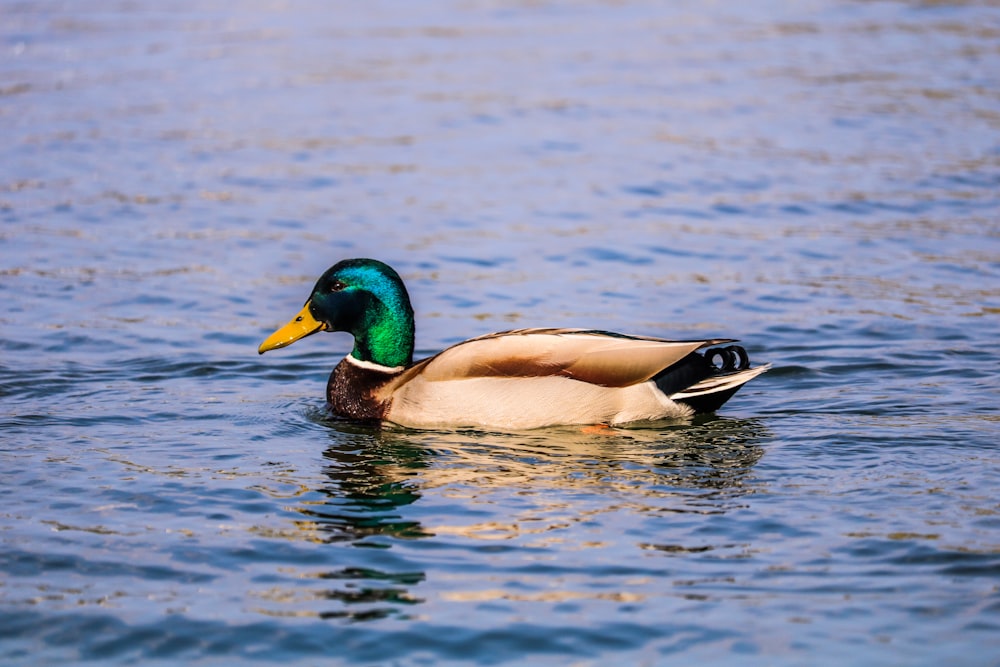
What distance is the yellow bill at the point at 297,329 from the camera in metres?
Result: 9.19

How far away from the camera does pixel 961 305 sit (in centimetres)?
1135

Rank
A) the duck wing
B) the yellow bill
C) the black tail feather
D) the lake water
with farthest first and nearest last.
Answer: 1. the yellow bill
2. the black tail feather
3. the duck wing
4. the lake water

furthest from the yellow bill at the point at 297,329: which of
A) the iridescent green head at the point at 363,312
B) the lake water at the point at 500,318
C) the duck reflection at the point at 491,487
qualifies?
the duck reflection at the point at 491,487

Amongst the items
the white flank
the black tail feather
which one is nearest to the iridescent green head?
the white flank

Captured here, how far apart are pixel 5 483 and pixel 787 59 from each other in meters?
15.4

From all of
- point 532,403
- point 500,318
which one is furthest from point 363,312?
point 500,318

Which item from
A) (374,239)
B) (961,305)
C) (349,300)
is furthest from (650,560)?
(374,239)

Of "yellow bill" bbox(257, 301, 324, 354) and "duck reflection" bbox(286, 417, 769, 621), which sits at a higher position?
"yellow bill" bbox(257, 301, 324, 354)

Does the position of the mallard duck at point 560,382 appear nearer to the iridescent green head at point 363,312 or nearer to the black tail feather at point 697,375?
the black tail feather at point 697,375

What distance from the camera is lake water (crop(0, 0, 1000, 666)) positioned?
6.13 m

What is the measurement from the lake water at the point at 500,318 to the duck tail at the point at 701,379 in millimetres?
250

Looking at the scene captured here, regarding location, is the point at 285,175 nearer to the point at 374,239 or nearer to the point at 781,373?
the point at 374,239

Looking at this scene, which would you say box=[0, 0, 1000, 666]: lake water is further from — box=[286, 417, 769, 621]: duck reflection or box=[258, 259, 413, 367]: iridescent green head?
box=[258, 259, 413, 367]: iridescent green head

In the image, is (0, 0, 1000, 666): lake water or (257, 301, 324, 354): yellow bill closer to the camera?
(0, 0, 1000, 666): lake water
